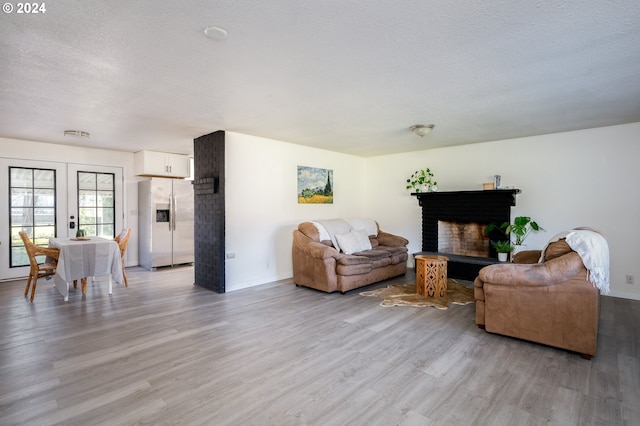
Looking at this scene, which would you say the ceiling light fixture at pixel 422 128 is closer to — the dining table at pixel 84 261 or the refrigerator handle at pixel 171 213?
the dining table at pixel 84 261

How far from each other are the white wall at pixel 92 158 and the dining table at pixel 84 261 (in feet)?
6.38

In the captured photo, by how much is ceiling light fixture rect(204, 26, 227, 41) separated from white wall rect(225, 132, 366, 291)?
274 centimetres

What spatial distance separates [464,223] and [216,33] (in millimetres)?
5291

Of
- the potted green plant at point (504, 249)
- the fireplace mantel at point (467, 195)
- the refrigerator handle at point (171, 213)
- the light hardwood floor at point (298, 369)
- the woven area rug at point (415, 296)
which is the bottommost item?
the light hardwood floor at point (298, 369)

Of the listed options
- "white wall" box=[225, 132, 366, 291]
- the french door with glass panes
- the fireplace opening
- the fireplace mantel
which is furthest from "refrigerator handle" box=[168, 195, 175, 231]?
the fireplace opening

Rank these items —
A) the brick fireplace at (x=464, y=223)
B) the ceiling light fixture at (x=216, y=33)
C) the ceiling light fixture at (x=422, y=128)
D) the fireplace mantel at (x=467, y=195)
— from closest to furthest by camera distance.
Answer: the ceiling light fixture at (x=216, y=33), the ceiling light fixture at (x=422, y=128), the fireplace mantel at (x=467, y=195), the brick fireplace at (x=464, y=223)

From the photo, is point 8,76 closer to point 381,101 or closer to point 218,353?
point 218,353

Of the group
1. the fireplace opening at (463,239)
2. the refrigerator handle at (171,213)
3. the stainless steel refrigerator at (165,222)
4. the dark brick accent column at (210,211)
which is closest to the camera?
the dark brick accent column at (210,211)

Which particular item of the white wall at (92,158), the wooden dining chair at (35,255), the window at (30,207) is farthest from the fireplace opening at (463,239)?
the window at (30,207)

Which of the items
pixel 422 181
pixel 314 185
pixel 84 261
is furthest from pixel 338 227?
pixel 84 261

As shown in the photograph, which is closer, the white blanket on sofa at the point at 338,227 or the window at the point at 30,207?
the white blanket on sofa at the point at 338,227

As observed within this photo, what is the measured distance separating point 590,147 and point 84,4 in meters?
5.94

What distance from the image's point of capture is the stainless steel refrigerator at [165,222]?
20.6ft

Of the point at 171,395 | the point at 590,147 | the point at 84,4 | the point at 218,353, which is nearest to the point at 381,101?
the point at 84,4
